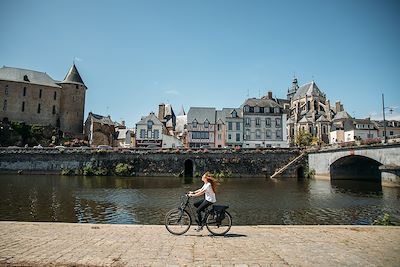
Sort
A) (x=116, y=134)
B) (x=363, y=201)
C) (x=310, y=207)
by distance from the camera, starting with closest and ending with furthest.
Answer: (x=310, y=207)
(x=363, y=201)
(x=116, y=134)

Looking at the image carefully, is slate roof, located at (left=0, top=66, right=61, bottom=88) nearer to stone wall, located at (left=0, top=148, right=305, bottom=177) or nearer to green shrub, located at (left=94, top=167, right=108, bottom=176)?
stone wall, located at (left=0, top=148, right=305, bottom=177)

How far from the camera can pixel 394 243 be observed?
6.89 metres

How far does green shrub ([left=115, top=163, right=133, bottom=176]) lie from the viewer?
39875mm

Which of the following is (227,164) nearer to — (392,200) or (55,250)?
(392,200)

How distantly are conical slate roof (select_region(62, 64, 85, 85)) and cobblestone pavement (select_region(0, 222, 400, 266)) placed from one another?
205 feet

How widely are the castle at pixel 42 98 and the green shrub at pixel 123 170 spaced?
2895cm

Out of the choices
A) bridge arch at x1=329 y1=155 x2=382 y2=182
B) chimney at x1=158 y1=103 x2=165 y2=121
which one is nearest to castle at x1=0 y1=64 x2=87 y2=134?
chimney at x1=158 y1=103 x2=165 y2=121

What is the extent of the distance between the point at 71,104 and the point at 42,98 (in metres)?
6.05

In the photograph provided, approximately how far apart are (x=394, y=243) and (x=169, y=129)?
5802 cm

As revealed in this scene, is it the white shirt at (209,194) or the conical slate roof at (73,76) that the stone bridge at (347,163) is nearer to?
the white shirt at (209,194)

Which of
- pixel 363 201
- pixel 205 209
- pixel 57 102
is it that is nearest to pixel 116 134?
pixel 57 102

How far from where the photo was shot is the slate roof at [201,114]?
54688mm

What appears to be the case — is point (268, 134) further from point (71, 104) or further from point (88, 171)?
point (71, 104)

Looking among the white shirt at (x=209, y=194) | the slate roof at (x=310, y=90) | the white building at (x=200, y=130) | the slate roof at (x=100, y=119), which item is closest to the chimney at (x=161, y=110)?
the white building at (x=200, y=130)
